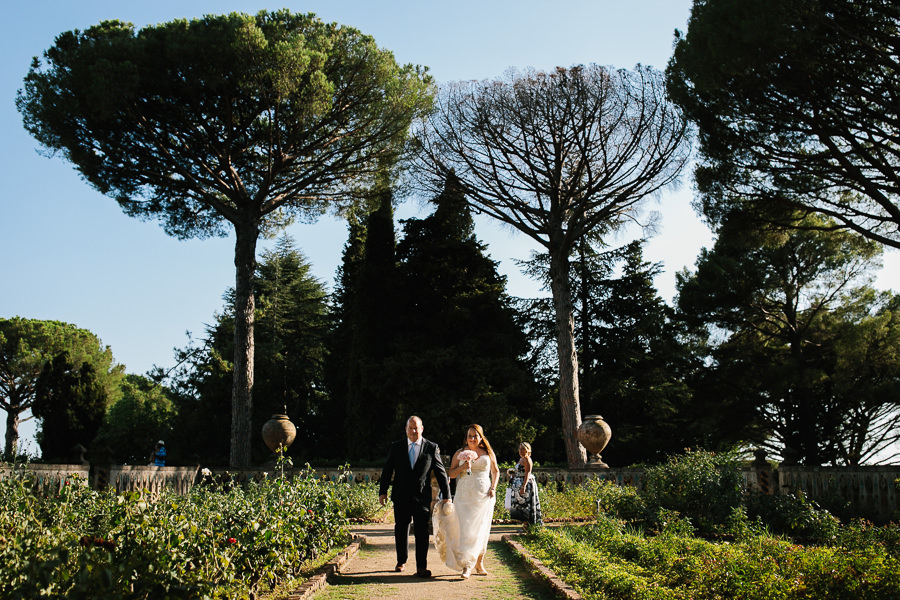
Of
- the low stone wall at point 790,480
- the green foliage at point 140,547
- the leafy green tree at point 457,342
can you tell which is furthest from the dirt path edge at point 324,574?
the leafy green tree at point 457,342

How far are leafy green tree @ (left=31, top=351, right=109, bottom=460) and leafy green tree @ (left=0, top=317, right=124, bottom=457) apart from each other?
942 centimetres

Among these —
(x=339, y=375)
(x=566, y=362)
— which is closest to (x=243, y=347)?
(x=339, y=375)

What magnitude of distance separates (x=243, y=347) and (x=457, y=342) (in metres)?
7.32

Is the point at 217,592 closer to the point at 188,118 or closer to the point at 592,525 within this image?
the point at 592,525

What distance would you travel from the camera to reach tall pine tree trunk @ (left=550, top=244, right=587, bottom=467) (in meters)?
17.7

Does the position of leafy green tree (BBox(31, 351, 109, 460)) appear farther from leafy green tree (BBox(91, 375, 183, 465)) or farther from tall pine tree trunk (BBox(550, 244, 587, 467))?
tall pine tree trunk (BBox(550, 244, 587, 467))

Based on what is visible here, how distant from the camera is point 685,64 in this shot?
14391mm

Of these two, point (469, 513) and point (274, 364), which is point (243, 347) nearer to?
point (274, 364)

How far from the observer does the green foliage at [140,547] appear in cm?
283

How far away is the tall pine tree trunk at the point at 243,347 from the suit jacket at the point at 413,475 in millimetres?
11309

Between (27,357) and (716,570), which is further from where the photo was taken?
(27,357)

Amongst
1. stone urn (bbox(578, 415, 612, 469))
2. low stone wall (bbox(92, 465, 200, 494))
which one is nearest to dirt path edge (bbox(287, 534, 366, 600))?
low stone wall (bbox(92, 465, 200, 494))

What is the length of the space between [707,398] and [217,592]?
76.3ft

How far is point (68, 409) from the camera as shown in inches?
955
